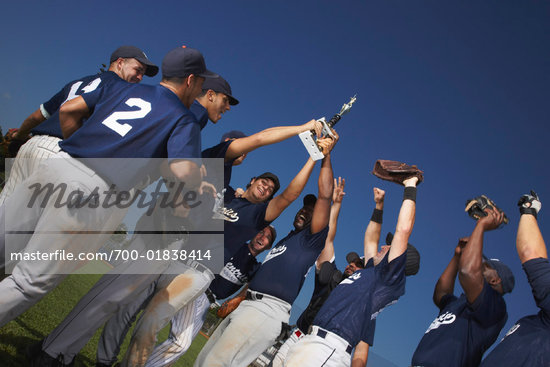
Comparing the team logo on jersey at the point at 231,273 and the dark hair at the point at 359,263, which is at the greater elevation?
the dark hair at the point at 359,263

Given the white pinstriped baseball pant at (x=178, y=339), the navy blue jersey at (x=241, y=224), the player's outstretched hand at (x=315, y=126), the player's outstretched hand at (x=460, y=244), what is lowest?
the white pinstriped baseball pant at (x=178, y=339)

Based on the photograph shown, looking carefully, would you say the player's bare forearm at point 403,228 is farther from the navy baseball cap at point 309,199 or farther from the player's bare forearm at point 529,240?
the navy baseball cap at point 309,199

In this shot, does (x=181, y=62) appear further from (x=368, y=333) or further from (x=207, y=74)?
(x=368, y=333)

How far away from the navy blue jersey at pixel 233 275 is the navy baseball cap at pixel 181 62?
3.00m

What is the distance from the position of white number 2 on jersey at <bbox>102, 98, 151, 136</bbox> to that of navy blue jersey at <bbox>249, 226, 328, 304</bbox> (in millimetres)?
2904

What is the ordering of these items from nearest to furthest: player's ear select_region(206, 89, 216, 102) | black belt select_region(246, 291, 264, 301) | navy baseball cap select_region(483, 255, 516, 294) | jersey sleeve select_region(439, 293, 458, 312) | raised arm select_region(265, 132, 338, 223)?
player's ear select_region(206, 89, 216, 102) < raised arm select_region(265, 132, 338, 223) < navy baseball cap select_region(483, 255, 516, 294) < black belt select_region(246, 291, 264, 301) < jersey sleeve select_region(439, 293, 458, 312)

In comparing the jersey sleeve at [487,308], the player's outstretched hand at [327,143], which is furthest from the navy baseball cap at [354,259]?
the player's outstretched hand at [327,143]

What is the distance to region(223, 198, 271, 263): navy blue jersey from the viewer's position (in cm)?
491

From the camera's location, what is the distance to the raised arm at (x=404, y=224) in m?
4.17

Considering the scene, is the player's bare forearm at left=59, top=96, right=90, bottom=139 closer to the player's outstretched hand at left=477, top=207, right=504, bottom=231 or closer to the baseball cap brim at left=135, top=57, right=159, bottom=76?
the baseball cap brim at left=135, top=57, right=159, bottom=76

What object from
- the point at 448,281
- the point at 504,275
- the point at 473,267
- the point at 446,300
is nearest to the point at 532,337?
the point at 473,267

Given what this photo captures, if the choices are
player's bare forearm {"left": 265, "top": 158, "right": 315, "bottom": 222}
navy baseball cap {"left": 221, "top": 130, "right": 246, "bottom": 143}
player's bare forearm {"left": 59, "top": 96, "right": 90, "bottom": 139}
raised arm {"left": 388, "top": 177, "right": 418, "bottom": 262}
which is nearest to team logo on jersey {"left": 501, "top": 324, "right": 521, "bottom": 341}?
raised arm {"left": 388, "top": 177, "right": 418, "bottom": 262}

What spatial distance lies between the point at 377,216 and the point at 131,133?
15.0 ft

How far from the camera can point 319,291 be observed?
5.96 metres
